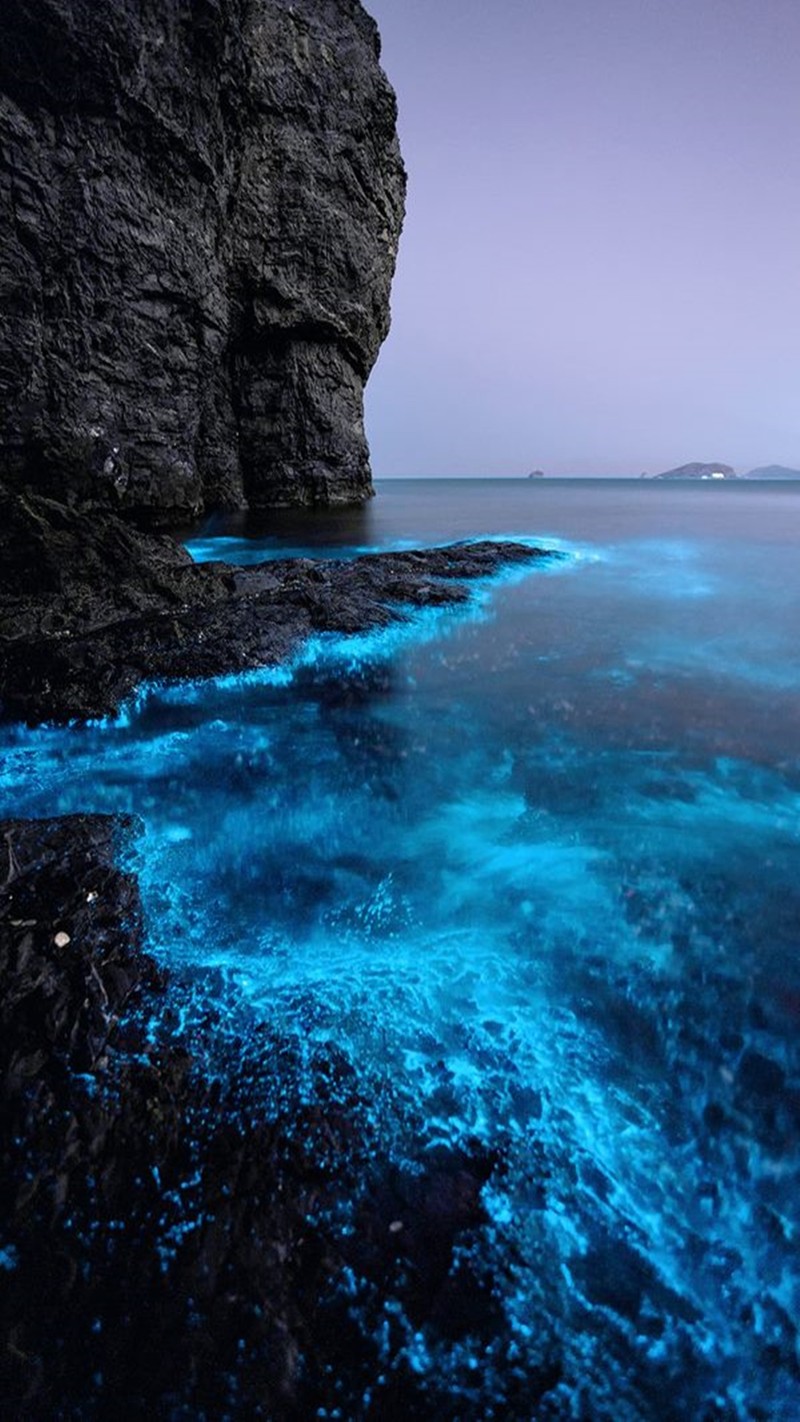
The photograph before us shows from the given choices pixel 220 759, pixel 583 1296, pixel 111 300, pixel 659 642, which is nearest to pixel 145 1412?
pixel 583 1296

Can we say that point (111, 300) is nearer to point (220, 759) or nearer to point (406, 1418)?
point (220, 759)

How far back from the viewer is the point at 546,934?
14.1 ft

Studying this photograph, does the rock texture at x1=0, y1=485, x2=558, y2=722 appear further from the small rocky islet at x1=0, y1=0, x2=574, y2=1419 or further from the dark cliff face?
the dark cliff face

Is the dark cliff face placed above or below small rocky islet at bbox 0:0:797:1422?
above

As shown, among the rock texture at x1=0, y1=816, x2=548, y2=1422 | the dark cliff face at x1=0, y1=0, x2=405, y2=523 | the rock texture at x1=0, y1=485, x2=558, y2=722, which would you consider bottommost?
the rock texture at x1=0, y1=816, x2=548, y2=1422

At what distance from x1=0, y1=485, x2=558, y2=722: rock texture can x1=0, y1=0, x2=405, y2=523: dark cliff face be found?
392 cm

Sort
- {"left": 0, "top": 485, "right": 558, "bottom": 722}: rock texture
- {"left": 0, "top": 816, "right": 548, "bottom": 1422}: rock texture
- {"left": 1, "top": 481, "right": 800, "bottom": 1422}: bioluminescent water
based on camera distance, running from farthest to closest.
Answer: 1. {"left": 0, "top": 485, "right": 558, "bottom": 722}: rock texture
2. {"left": 1, "top": 481, "right": 800, "bottom": 1422}: bioluminescent water
3. {"left": 0, "top": 816, "right": 548, "bottom": 1422}: rock texture

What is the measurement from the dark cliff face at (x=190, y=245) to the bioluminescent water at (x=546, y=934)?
11.3 metres

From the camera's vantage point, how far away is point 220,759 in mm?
6852

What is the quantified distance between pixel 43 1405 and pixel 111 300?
77.8ft

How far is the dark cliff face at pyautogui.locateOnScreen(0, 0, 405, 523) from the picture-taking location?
16344 millimetres

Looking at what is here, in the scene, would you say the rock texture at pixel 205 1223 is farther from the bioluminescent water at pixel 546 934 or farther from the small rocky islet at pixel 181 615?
the bioluminescent water at pixel 546 934

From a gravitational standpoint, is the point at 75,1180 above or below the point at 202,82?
below

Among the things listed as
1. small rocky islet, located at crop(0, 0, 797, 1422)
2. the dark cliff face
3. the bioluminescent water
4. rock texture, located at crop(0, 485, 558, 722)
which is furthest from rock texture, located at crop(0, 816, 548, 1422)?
the dark cliff face
